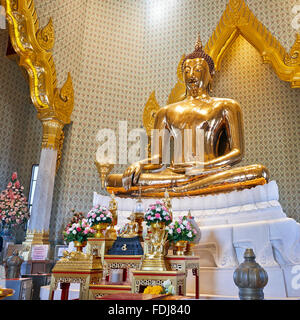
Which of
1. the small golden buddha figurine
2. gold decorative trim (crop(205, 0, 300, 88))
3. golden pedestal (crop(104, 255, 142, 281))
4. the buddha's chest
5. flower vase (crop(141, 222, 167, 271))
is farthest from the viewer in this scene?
gold decorative trim (crop(205, 0, 300, 88))

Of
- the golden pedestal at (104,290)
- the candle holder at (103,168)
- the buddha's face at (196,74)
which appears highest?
the buddha's face at (196,74)

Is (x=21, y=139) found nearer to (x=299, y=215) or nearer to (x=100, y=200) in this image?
(x=100, y=200)

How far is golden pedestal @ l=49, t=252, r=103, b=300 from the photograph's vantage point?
95.1 inches

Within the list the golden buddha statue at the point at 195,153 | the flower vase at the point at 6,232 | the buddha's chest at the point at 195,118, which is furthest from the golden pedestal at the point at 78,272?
the flower vase at the point at 6,232

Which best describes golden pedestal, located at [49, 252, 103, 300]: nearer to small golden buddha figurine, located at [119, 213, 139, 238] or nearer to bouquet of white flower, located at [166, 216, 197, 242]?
small golden buddha figurine, located at [119, 213, 139, 238]

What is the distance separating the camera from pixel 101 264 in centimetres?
264

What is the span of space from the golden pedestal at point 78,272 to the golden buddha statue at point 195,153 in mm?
1568

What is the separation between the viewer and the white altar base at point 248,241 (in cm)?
266

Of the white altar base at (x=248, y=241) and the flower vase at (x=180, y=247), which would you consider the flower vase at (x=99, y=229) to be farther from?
the white altar base at (x=248, y=241)

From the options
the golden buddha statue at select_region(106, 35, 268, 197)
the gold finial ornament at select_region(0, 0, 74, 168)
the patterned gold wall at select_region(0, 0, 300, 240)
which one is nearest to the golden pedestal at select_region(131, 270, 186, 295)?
the golden buddha statue at select_region(106, 35, 268, 197)

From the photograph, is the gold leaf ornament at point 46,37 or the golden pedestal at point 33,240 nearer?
the golden pedestal at point 33,240

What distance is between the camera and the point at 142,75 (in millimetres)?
6520

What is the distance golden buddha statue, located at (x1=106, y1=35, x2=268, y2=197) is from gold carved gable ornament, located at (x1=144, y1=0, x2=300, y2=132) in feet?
2.38

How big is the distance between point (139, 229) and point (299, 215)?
295 cm
